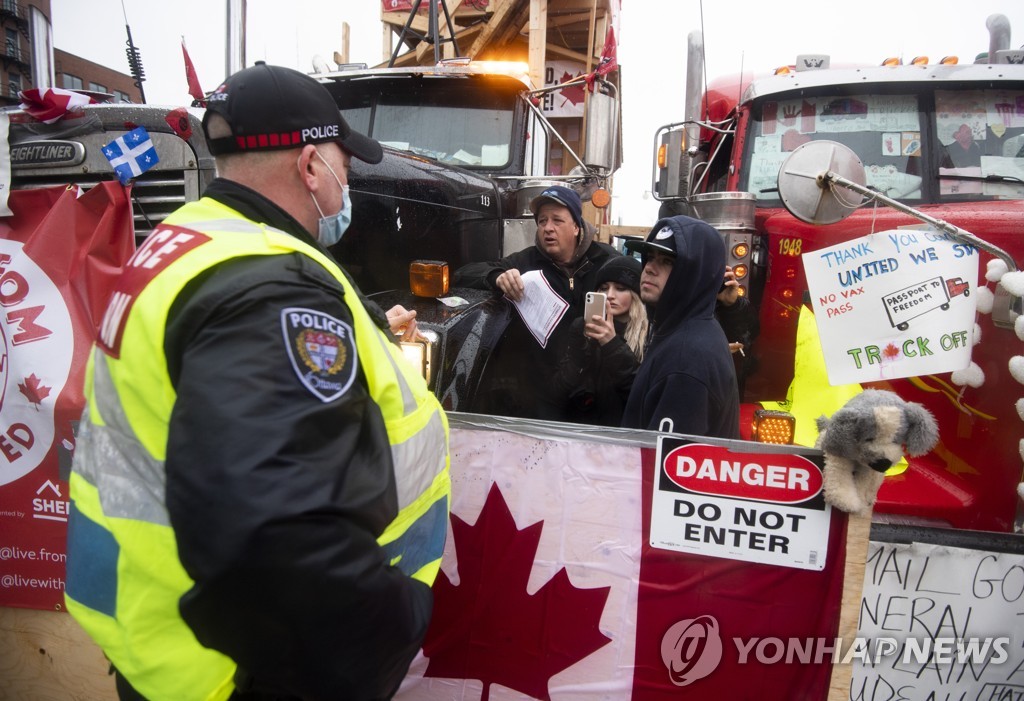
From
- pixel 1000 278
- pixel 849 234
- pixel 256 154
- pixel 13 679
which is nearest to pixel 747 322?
pixel 849 234

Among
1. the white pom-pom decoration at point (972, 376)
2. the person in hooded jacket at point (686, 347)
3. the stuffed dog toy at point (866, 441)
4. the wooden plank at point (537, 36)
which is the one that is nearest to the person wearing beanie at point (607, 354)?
the person in hooded jacket at point (686, 347)

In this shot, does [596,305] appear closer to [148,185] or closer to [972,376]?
[972,376]

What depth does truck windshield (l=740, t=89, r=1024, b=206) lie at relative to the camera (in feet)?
14.2

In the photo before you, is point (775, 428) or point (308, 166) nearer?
point (308, 166)

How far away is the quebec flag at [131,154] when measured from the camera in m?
2.51

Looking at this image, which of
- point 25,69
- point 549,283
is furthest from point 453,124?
point 25,69

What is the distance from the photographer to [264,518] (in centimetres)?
102

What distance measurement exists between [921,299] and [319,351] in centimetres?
223

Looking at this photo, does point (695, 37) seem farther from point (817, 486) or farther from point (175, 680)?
point (175, 680)

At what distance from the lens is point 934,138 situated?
4480mm

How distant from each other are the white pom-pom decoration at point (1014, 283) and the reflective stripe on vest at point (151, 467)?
92.1 inches

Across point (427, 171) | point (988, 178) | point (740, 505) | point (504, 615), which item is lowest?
point (504, 615)

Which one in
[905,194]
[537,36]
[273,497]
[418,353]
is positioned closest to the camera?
[273,497]

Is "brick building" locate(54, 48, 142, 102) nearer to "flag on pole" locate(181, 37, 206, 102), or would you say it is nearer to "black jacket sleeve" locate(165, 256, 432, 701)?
"flag on pole" locate(181, 37, 206, 102)
